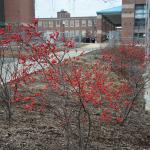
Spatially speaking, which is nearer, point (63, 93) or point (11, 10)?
point (63, 93)

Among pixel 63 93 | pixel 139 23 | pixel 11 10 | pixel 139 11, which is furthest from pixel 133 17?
pixel 63 93

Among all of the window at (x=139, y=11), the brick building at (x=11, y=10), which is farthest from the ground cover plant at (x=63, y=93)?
the brick building at (x=11, y=10)

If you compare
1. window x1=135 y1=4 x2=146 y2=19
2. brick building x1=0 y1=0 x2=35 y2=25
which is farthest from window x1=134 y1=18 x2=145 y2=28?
brick building x1=0 y1=0 x2=35 y2=25

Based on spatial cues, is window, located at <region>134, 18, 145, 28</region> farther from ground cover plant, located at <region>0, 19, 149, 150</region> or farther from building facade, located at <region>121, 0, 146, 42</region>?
ground cover plant, located at <region>0, 19, 149, 150</region>

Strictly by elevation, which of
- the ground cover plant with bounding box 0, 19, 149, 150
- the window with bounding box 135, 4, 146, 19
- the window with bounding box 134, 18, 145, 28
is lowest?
the ground cover plant with bounding box 0, 19, 149, 150

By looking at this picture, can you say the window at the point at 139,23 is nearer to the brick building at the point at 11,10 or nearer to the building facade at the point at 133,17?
the building facade at the point at 133,17

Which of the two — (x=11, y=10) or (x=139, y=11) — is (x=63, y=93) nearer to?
(x=139, y=11)

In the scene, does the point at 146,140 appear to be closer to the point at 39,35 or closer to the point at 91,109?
the point at 91,109

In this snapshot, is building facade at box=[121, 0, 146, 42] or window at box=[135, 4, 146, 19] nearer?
building facade at box=[121, 0, 146, 42]

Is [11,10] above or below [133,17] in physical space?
above

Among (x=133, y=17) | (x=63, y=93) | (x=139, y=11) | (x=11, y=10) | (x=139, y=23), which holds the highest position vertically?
(x=11, y=10)


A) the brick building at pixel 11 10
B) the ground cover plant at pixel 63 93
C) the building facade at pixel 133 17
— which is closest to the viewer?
the ground cover plant at pixel 63 93

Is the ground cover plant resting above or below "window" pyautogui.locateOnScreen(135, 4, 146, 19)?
below

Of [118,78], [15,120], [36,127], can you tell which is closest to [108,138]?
[36,127]
